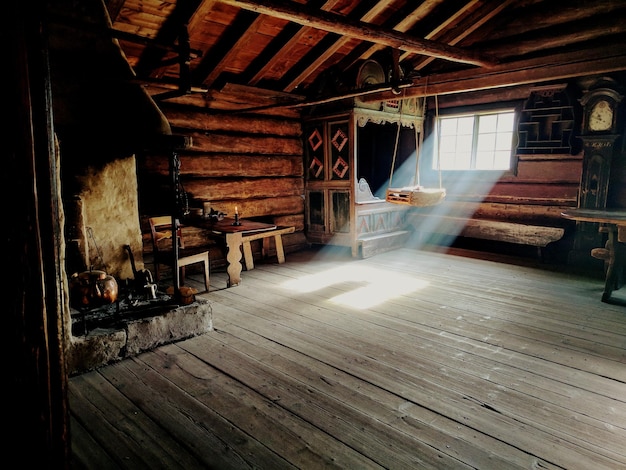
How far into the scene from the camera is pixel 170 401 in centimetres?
321

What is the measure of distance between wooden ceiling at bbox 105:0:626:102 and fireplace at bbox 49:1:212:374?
0.44 meters

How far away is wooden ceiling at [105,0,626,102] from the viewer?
5.13 meters

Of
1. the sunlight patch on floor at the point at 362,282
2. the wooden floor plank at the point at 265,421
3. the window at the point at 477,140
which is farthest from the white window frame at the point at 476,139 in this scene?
the wooden floor plank at the point at 265,421

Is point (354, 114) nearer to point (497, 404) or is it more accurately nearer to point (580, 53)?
point (580, 53)

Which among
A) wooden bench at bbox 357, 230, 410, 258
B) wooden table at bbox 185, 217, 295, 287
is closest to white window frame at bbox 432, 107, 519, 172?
wooden bench at bbox 357, 230, 410, 258

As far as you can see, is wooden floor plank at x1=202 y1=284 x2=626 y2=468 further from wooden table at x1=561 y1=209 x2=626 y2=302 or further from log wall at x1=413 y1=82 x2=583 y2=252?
log wall at x1=413 y1=82 x2=583 y2=252

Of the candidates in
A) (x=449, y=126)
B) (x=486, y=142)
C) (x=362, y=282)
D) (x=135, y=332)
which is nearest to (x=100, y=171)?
(x=135, y=332)

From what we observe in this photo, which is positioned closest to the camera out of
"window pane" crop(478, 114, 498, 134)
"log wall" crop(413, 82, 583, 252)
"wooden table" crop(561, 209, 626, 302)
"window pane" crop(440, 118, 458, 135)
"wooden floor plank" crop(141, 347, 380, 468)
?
"wooden floor plank" crop(141, 347, 380, 468)

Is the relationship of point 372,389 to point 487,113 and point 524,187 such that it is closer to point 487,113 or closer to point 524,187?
point 524,187

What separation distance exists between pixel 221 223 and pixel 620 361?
534 centimetres

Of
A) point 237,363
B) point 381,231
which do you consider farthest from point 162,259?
point 381,231

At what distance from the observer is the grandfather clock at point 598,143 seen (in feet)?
22.4

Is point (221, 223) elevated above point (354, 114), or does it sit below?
below

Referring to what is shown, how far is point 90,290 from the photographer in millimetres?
3568
